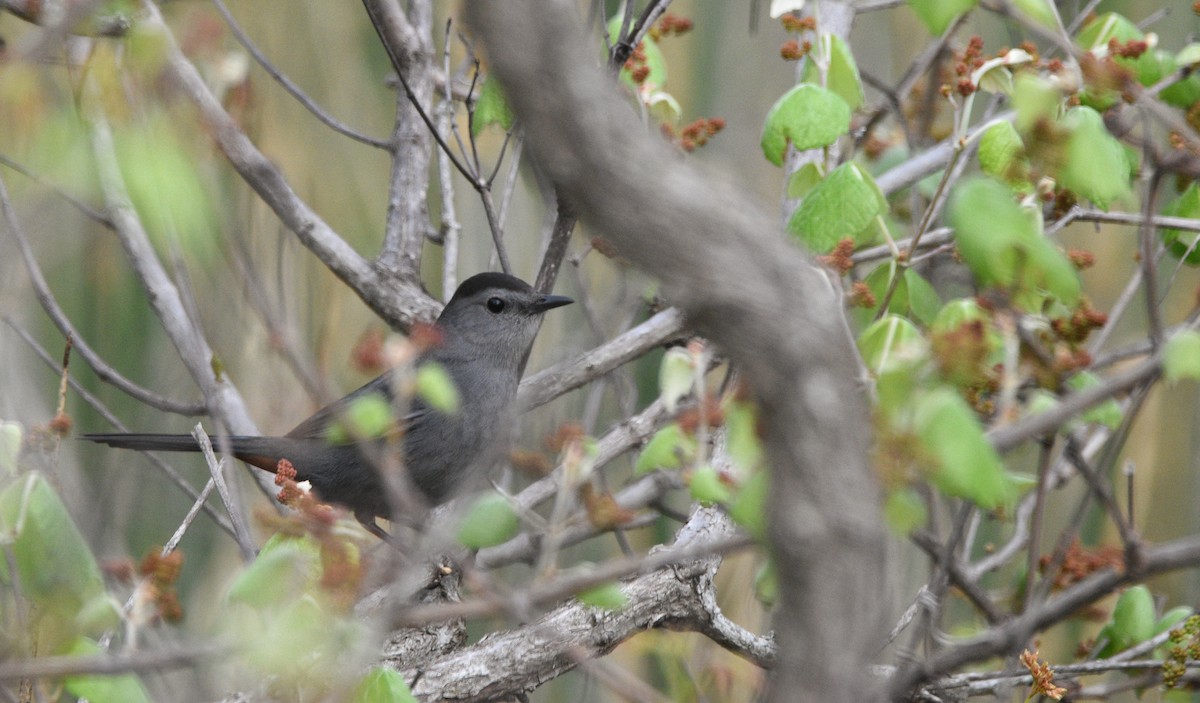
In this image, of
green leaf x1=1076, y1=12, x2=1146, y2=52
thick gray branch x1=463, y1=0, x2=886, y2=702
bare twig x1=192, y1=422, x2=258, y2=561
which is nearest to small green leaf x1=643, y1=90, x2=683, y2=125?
green leaf x1=1076, y1=12, x2=1146, y2=52

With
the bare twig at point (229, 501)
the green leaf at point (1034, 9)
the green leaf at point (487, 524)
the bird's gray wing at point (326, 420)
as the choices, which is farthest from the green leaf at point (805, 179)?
the bird's gray wing at point (326, 420)

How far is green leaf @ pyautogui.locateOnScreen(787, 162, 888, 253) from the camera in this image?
226 centimetres

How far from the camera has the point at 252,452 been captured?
3.68 meters

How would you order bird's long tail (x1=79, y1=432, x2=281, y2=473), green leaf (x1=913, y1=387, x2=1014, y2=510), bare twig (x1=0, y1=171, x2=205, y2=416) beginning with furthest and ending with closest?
bird's long tail (x1=79, y1=432, x2=281, y2=473)
bare twig (x1=0, y1=171, x2=205, y2=416)
green leaf (x1=913, y1=387, x2=1014, y2=510)

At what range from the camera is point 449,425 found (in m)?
3.87

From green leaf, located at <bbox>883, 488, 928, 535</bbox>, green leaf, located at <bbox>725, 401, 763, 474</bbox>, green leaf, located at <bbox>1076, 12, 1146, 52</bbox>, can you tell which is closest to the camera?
green leaf, located at <bbox>883, 488, 928, 535</bbox>

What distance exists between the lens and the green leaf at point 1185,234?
98.9 inches

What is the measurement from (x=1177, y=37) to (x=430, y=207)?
9.64ft

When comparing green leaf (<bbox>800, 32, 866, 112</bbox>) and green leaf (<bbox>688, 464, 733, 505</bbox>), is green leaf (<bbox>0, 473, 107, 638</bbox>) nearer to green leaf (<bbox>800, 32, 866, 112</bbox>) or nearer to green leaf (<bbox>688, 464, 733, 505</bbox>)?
green leaf (<bbox>688, 464, 733, 505</bbox>)

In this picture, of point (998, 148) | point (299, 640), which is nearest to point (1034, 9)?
point (998, 148)

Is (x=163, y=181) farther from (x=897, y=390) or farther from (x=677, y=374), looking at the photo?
(x=677, y=374)

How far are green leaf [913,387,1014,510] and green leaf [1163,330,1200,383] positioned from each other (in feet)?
0.72

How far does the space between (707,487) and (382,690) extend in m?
0.55

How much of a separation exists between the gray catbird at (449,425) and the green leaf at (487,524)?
6.23ft
